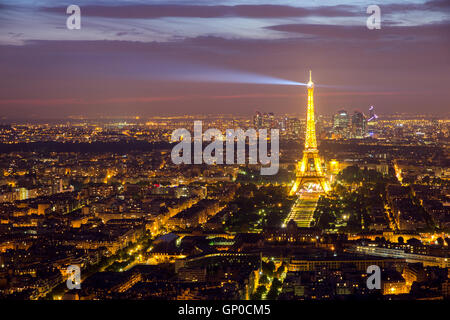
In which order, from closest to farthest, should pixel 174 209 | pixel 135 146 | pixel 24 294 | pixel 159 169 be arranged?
pixel 24 294 → pixel 174 209 → pixel 159 169 → pixel 135 146

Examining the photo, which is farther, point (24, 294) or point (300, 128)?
point (300, 128)

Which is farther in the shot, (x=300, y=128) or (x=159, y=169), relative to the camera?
(x=300, y=128)

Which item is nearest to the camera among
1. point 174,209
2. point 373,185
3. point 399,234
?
point 399,234

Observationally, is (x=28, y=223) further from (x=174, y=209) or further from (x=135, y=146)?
(x=135, y=146)

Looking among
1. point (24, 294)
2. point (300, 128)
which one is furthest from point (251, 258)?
point (300, 128)
